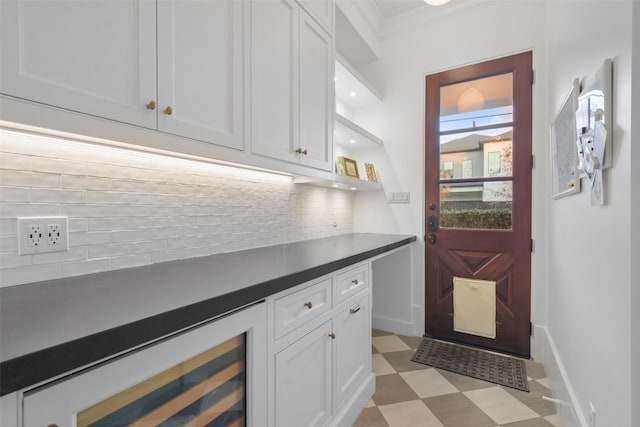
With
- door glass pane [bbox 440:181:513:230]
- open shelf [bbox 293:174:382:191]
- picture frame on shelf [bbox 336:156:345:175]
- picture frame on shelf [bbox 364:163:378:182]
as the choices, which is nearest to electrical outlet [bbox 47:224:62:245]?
open shelf [bbox 293:174:382:191]

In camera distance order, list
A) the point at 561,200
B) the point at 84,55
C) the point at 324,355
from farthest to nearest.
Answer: the point at 561,200, the point at 324,355, the point at 84,55

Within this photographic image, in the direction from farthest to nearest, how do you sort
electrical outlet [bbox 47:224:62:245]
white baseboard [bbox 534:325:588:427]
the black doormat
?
the black doormat → white baseboard [bbox 534:325:588:427] → electrical outlet [bbox 47:224:62:245]

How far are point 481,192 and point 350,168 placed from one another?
3.69 ft

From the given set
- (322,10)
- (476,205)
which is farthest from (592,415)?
(322,10)

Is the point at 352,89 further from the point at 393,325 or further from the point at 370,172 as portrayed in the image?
the point at 393,325

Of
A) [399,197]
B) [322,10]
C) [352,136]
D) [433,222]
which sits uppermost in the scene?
[322,10]

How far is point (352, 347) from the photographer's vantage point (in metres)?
1.58

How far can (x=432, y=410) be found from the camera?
1681 mm

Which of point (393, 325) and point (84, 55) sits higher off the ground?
point (84, 55)

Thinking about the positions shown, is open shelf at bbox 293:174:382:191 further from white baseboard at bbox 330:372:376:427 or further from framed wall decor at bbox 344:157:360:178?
white baseboard at bbox 330:372:376:427

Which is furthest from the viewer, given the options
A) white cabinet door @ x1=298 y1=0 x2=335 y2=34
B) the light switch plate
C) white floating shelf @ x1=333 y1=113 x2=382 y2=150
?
the light switch plate

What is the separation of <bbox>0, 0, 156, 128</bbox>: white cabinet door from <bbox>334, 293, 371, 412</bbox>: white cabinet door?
123cm

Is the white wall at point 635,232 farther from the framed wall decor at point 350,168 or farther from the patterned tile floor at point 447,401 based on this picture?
the framed wall decor at point 350,168

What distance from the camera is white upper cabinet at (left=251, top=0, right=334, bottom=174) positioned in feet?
4.49
